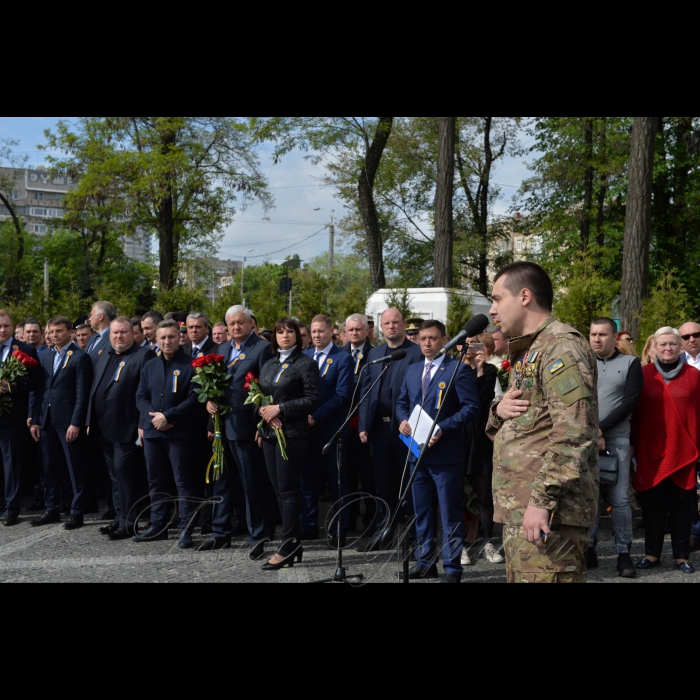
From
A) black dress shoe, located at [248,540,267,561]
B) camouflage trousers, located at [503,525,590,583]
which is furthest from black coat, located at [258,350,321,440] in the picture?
camouflage trousers, located at [503,525,590,583]

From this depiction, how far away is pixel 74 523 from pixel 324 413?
308 cm

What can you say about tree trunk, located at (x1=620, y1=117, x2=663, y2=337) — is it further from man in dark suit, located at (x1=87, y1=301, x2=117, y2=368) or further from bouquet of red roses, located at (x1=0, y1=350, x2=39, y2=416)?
bouquet of red roses, located at (x1=0, y1=350, x2=39, y2=416)

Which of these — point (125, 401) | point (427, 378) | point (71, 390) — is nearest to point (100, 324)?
point (71, 390)

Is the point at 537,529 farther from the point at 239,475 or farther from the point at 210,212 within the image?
the point at 210,212

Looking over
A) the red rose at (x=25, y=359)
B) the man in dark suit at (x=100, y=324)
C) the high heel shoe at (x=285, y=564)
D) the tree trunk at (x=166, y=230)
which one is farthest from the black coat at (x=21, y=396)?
the tree trunk at (x=166, y=230)

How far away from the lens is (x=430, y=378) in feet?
20.9

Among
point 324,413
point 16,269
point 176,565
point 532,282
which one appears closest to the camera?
point 532,282

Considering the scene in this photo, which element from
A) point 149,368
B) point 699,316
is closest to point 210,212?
point 699,316

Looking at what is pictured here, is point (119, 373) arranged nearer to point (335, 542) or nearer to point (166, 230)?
point (335, 542)

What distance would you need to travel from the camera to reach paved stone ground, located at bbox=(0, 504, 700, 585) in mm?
6324

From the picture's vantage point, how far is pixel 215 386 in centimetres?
721

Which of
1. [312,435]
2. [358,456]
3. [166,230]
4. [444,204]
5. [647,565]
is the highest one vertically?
[166,230]
